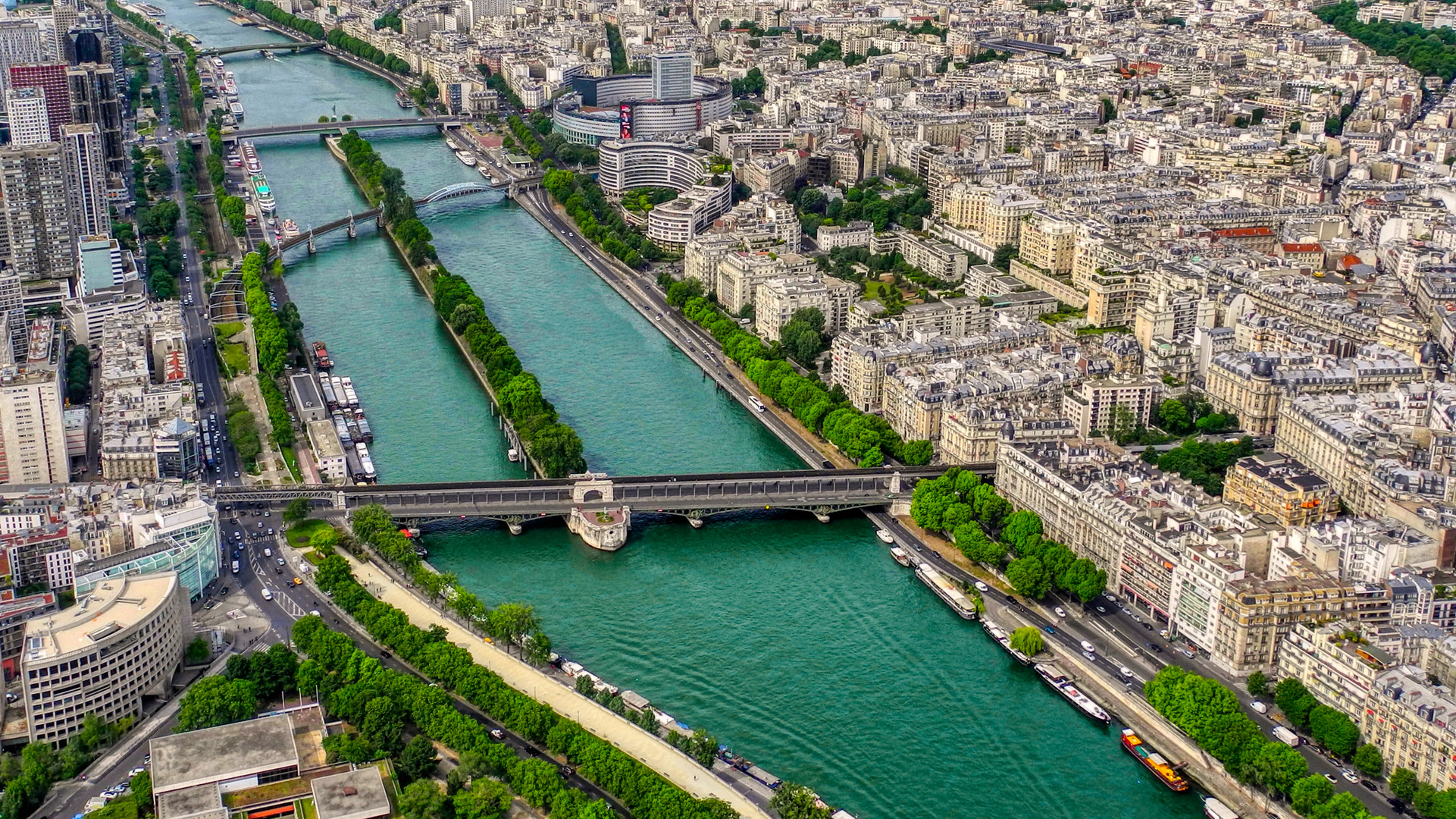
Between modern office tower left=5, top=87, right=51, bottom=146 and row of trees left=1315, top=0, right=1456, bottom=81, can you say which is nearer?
modern office tower left=5, top=87, right=51, bottom=146

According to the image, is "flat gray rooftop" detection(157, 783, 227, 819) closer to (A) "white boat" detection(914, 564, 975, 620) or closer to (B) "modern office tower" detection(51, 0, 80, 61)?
(A) "white boat" detection(914, 564, 975, 620)

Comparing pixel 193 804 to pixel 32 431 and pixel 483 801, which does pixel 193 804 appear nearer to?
pixel 483 801

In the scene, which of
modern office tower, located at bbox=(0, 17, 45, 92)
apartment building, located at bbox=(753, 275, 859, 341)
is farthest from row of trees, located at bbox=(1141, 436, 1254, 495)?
modern office tower, located at bbox=(0, 17, 45, 92)

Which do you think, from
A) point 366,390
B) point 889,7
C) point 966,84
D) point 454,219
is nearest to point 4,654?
point 366,390

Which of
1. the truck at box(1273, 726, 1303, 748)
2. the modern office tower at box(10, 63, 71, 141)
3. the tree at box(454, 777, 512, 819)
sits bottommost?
the truck at box(1273, 726, 1303, 748)

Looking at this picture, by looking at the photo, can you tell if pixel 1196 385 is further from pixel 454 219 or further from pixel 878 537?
pixel 454 219

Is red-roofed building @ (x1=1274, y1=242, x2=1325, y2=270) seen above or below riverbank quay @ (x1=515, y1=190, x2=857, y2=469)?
above

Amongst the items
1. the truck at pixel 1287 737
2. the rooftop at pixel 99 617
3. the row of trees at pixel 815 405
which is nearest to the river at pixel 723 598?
the row of trees at pixel 815 405
